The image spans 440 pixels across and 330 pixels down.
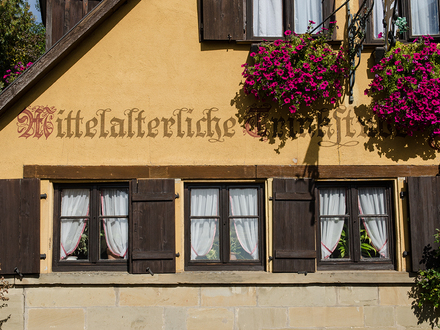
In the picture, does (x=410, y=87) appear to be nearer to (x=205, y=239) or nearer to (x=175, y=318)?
(x=205, y=239)

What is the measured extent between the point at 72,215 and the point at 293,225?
2837 millimetres

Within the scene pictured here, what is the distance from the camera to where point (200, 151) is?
540cm

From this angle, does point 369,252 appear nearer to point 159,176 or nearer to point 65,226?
point 159,176

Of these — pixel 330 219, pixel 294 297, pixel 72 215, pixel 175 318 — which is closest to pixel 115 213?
pixel 72 215

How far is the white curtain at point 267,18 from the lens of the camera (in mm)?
5625

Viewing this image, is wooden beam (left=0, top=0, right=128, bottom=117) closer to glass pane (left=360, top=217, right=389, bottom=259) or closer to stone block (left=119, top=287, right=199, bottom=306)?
stone block (left=119, top=287, right=199, bottom=306)

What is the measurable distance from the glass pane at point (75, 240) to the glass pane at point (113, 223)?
0.66 feet

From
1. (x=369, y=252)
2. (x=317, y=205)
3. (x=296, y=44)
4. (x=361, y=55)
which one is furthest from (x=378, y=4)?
(x=369, y=252)

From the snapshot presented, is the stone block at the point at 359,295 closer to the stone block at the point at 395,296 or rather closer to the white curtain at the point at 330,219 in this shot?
the stone block at the point at 395,296

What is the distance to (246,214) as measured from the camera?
553 centimetres

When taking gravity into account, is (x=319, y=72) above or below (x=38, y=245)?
above

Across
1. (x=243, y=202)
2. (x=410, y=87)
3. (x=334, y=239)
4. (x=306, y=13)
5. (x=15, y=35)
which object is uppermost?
(x=15, y=35)

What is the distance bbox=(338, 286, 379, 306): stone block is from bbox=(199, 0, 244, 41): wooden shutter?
3.45 meters

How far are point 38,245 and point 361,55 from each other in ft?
15.5
